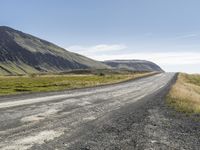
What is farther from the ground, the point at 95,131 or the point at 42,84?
the point at 95,131

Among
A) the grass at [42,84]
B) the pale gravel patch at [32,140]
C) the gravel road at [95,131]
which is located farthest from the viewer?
the grass at [42,84]

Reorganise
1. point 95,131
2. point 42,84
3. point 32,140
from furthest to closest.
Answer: point 42,84, point 95,131, point 32,140

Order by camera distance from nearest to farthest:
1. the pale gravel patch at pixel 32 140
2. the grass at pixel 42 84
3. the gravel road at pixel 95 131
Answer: the pale gravel patch at pixel 32 140
the gravel road at pixel 95 131
the grass at pixel 42 84

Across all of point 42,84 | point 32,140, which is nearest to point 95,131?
point 32,140

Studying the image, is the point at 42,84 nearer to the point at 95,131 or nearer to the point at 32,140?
the point at 95,131

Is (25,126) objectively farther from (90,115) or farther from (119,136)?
(90,115)

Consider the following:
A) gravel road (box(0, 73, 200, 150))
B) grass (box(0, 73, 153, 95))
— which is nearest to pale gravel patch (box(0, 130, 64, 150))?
gravel road (box(0, 73, 200, 150))

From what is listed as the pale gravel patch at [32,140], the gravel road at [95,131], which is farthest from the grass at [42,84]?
the pale gravel patch at [32,140]

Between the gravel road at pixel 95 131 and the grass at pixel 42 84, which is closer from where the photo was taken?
the gravel road at pixel 95 131

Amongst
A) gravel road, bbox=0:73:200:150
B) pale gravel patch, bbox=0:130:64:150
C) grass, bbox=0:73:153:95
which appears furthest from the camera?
grass, bbox=0:73:153:95

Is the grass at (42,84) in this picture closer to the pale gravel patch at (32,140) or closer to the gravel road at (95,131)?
the gravel road at (95,131)

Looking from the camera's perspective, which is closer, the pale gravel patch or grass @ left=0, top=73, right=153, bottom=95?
the pale gravel patch

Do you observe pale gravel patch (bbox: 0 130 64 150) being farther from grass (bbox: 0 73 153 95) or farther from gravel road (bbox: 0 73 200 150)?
grass (bbox: 0 73 153 95)

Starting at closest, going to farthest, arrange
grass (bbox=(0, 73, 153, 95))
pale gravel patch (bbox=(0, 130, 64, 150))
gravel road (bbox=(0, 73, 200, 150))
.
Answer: pale gravel patch (bbox=(0, 130, 64, 150))
gravel road (bbox=(0, 73, 200, 150))
grass (bbox=(0, 73, 153, 95))
